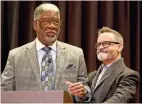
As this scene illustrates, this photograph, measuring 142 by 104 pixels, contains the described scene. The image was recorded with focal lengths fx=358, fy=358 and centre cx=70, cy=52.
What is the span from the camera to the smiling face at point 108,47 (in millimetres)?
1853

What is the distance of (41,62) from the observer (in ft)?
6.07

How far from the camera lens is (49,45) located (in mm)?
1902

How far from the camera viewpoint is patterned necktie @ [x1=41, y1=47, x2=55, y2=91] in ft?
5.84

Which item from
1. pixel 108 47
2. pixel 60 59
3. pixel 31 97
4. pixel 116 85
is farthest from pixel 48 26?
pixel 31 97

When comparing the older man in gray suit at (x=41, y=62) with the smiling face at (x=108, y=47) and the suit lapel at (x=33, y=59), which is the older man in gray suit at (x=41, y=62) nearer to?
the suit lapel at (x=33, y=59)

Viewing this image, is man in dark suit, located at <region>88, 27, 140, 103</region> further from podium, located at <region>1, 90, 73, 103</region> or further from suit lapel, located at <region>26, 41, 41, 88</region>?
podium, located at <region>1, 90, 73, 103</region>

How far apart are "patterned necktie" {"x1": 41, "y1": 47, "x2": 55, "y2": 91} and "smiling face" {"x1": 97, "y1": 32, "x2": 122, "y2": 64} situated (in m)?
0.27

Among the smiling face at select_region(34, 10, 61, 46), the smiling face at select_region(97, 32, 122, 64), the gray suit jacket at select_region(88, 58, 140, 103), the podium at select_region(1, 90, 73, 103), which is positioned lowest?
the gray suit jacket at select_region(88, 58, 140, 103)

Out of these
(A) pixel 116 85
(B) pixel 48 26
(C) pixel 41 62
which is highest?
(B) pixel 48 26

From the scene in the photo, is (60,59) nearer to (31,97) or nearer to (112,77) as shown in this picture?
(112,77)

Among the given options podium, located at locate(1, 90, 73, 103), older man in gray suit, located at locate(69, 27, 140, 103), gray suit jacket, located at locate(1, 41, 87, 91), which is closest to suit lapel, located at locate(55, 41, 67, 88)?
gray suit jacket, located at locate(1, 41, 87, 91)

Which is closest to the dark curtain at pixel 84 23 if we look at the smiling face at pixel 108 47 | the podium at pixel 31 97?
the smiling face at pixel 108 47

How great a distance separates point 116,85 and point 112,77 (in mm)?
49

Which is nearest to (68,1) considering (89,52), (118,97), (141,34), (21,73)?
(89,52)
